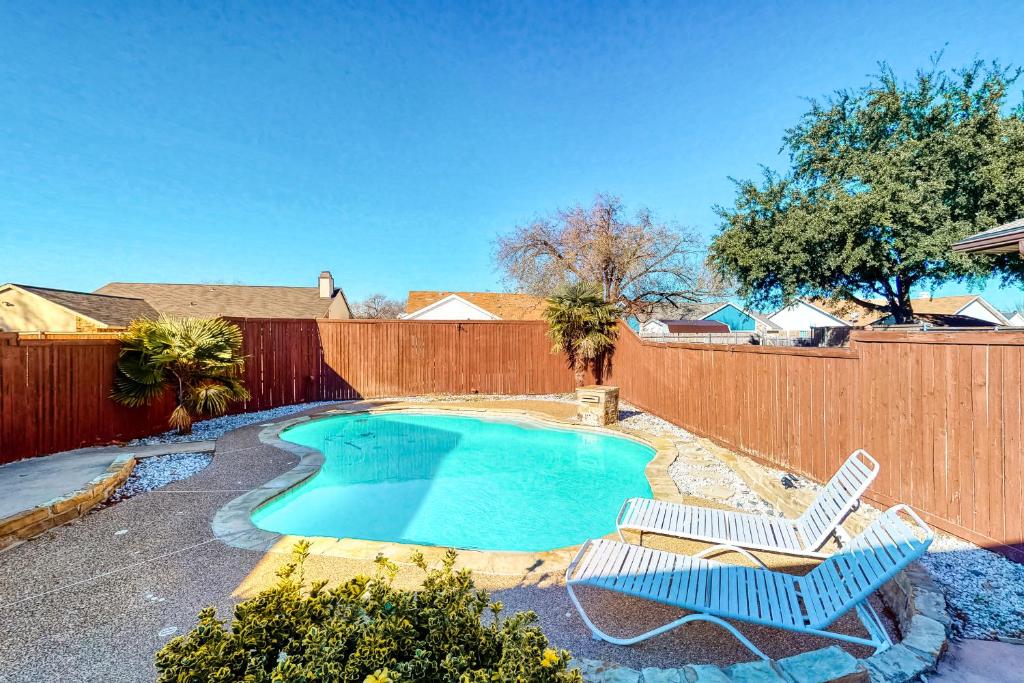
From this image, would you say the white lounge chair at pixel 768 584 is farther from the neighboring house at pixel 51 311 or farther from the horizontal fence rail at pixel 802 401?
the neighboring house at pixel 51 311

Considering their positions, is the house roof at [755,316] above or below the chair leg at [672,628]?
above

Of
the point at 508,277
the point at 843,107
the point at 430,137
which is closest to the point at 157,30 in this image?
the point at 430,137

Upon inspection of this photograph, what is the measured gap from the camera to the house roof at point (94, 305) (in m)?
13.2

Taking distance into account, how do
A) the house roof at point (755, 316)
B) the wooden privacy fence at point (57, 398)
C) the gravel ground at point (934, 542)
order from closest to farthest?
the gravel ground at point (934, 542)
the wooden privacy fence at point (57, 398)
the house roof at point (755, 316)

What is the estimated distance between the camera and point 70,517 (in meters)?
3.88

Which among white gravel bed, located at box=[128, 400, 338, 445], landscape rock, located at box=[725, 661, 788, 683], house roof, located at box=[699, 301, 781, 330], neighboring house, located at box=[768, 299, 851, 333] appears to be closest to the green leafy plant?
landscape rock, located at box=[725, 661, 788, 683]

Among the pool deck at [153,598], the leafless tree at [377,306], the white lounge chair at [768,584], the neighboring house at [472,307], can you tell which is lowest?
the pool deck at [153,598]

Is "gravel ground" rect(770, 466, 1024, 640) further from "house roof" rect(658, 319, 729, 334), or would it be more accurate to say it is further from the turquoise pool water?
"house roof" rect(658, 319, 729, 334)

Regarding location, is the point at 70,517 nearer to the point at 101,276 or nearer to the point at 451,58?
the point at 451,58

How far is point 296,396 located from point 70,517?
24.9ft

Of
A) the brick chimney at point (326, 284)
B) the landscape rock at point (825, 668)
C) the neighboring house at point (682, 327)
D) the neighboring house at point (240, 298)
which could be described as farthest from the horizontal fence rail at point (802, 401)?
the neighboring house at point (682, 327)

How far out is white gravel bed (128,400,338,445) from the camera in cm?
697

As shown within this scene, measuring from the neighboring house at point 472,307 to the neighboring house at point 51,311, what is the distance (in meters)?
11.2

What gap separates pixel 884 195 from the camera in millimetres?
11359
